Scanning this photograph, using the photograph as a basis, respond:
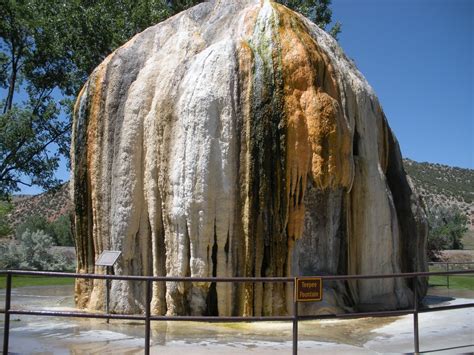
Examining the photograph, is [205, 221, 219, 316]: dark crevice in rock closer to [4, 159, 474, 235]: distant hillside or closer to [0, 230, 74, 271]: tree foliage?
[0, 230, 74, 271]: tree foliage

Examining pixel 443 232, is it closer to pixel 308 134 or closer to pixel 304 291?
pixel 308 134

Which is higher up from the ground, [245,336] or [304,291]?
[304,291]

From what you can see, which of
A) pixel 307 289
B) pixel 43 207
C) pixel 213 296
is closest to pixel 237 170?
pixel 213 296

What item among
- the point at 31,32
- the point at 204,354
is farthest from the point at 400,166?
the point at 31,32

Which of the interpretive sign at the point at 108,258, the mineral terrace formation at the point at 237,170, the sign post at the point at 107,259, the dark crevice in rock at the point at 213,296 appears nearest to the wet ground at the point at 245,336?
the dark crevice in rock at the point at 213,296

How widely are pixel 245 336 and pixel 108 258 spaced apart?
3042 millimetres

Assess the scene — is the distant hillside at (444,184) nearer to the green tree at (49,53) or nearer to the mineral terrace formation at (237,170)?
the green tree at (49,53)

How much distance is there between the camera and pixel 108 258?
1051 centimetres

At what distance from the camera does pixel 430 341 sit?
835cm

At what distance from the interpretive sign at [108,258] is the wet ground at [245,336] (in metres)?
0.94

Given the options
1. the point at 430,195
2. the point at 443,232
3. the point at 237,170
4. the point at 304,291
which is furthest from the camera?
the point at 430,195

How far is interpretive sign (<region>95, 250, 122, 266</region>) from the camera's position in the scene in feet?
33.9

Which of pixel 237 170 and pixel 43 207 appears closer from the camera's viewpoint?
pixel 237 170

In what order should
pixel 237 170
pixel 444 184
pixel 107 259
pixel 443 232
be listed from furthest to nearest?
1. pixel 444 184
2. pixel 443 232
3. pixel 107 259
4. pixel 237 170
